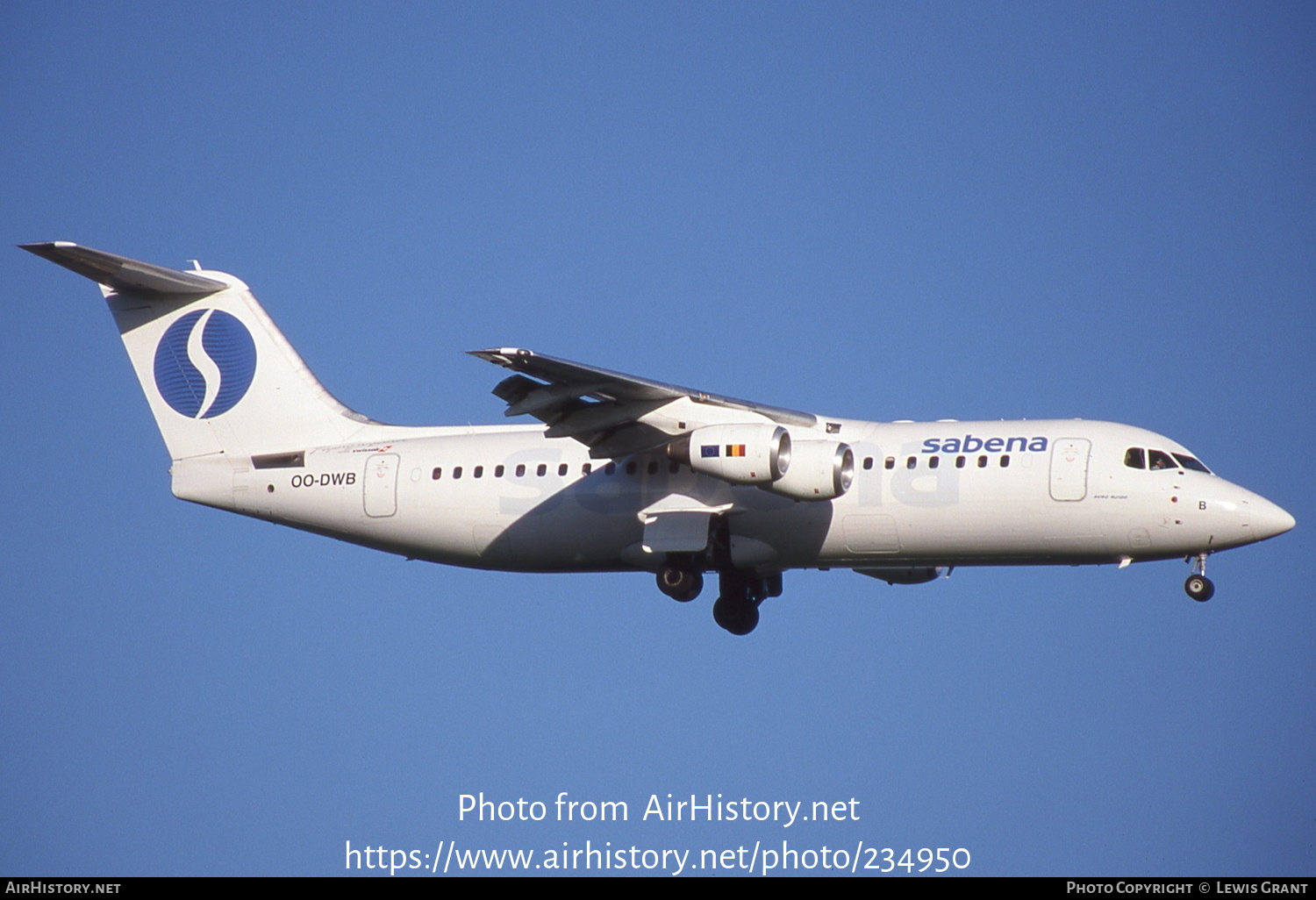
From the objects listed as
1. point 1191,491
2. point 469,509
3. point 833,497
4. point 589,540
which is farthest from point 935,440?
point 469,509

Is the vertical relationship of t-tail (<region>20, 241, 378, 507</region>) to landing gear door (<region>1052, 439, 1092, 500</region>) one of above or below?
above

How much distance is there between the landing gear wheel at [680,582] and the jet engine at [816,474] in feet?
6.42

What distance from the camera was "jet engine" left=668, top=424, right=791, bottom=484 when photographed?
2067 centimetres

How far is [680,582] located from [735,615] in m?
1.51

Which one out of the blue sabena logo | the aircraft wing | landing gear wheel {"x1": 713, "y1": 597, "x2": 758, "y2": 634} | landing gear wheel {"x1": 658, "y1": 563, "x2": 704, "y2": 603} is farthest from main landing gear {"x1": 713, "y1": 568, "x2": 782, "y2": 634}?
the blue sabena logo

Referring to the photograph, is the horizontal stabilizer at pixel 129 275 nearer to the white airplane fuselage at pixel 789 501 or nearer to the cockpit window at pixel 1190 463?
the white airplane fuselage at pixel 789 501

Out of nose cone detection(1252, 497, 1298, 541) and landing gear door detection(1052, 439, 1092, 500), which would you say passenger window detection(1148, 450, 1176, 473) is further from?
nose cone detection(1252, 497, 1298, 541)

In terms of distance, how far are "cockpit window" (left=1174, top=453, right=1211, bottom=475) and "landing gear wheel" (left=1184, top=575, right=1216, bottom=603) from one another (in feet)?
4.08

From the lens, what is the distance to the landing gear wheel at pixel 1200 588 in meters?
20.7

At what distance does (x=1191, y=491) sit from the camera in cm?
2058

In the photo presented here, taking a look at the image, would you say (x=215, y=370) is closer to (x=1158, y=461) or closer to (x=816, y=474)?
(x=816, y=474)

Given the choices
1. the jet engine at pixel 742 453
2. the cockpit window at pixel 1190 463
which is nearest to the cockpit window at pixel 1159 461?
the cockpit window at pixel 1190 463

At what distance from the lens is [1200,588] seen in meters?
20.7
